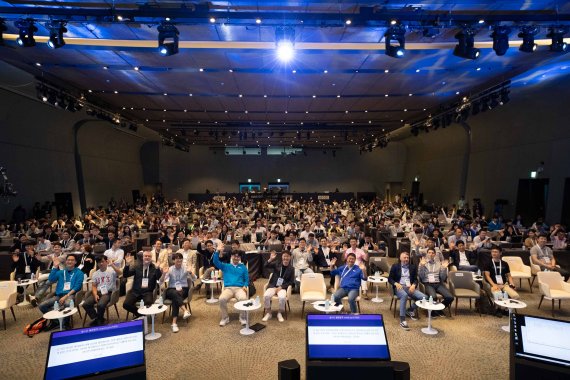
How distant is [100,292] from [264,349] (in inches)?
133

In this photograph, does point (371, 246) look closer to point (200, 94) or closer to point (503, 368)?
point (503, 368)

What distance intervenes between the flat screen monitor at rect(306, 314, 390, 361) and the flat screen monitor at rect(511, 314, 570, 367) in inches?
55.3

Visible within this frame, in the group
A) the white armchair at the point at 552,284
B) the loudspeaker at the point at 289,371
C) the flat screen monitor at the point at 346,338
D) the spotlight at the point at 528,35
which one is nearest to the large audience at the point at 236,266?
the white armchair at the point at 552,284

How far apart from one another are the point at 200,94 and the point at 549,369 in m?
13.3

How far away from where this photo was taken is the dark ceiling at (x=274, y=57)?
21.4 feet

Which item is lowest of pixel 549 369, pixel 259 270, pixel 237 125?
pixel 259 270

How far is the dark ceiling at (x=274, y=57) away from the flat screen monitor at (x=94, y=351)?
17.4ft

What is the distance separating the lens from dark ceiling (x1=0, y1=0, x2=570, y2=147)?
21.4 feet

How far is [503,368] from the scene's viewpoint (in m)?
4.86

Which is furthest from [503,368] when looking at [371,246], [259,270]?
[259,270]

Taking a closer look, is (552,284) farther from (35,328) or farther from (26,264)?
(26,264)

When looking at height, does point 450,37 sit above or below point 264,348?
above

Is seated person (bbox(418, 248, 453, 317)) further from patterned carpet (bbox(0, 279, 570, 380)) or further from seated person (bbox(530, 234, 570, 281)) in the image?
seated person (bbox(530, 234, 570, 281))

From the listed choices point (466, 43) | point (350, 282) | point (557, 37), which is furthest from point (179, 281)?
point (557, 37)
